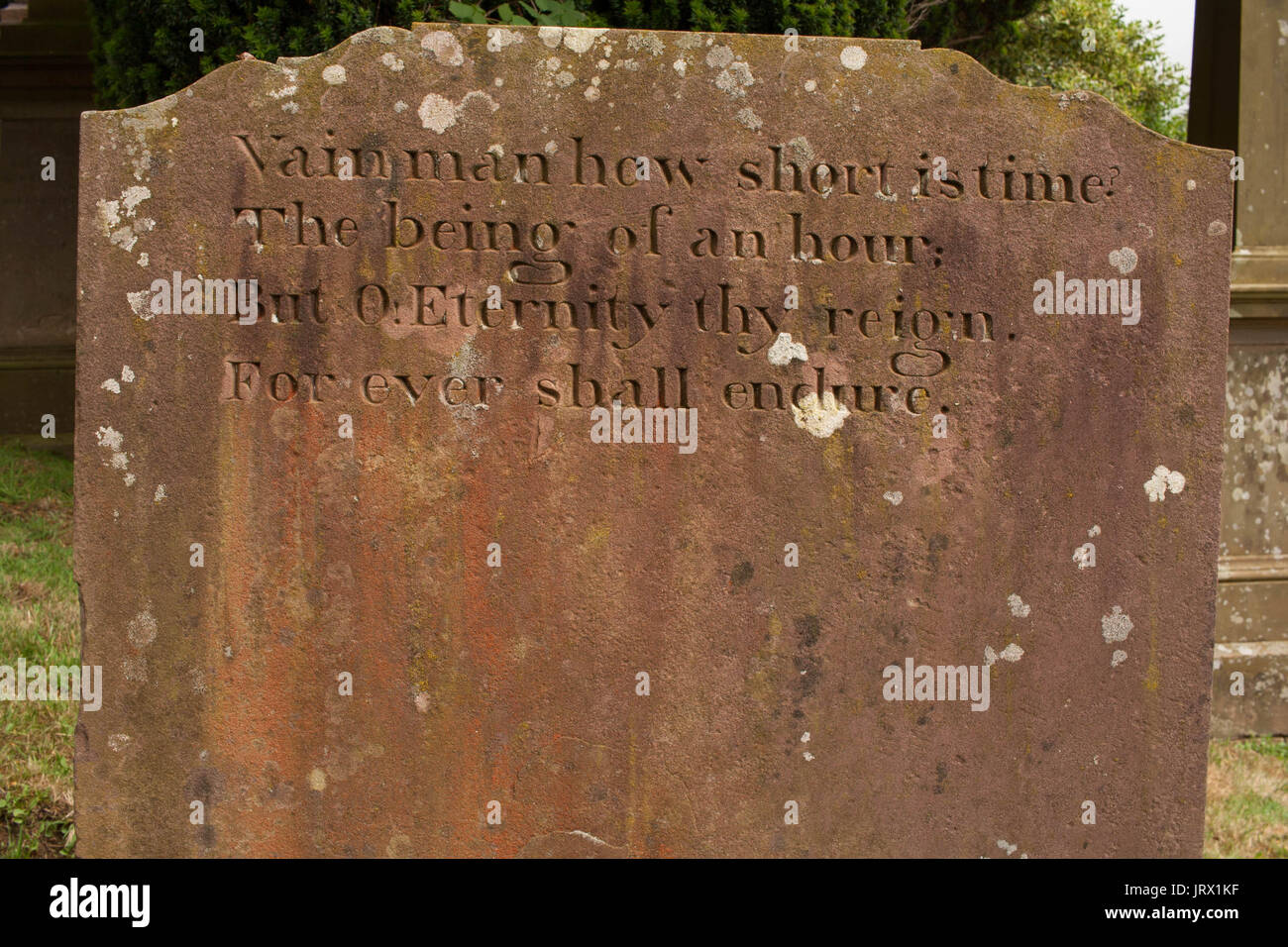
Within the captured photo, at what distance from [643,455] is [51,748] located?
2.47 meters

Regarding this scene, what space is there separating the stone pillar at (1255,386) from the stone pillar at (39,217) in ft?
22.1

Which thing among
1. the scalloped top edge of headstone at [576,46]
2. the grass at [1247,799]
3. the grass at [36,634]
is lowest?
the grass at [1247,799]

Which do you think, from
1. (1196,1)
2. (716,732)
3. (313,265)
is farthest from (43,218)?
(1196,1)

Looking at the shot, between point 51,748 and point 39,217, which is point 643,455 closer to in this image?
point 51,748

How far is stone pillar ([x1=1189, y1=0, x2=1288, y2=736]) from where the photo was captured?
4.85 m

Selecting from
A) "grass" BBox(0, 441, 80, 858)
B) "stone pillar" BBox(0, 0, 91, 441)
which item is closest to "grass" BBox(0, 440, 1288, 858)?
"grass" BBox(0, 441, 80, 858)

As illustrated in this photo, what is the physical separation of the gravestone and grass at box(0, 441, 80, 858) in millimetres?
850

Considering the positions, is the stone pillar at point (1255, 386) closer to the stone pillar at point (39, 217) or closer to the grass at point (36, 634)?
the grass at point (36, 634)

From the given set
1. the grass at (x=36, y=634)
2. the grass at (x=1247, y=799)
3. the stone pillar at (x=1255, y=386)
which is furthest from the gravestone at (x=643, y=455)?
the stone pillar at (x=1255, y=386)

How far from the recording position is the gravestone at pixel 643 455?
2.72 meters

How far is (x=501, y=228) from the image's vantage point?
9.11 feet

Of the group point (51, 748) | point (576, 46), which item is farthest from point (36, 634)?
point (576, 46)

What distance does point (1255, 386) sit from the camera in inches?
193

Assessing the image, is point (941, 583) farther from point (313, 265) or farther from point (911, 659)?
point (313, 265)
